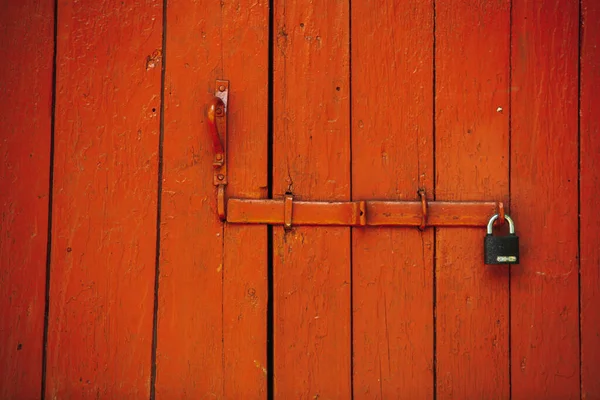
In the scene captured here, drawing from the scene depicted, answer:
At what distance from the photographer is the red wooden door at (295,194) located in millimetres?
1023

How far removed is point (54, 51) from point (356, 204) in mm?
719

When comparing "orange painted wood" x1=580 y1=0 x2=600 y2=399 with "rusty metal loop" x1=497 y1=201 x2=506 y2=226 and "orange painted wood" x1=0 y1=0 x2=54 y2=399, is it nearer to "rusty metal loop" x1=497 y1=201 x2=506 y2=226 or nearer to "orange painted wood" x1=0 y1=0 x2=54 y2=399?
"rusty metal loop" x1=497 y1=201 x2=506 y2=226

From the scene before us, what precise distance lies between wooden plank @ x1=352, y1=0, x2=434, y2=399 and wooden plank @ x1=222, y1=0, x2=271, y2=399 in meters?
0.20

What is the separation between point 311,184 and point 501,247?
0.41 meters

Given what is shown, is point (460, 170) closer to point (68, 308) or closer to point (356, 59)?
point (356, 59)

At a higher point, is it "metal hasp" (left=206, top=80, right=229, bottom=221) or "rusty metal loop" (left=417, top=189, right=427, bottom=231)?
"metal hasp" (left=206, top=80, right=229, bottom=221)

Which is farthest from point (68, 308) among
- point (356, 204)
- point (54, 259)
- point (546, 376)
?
point (546, 376)

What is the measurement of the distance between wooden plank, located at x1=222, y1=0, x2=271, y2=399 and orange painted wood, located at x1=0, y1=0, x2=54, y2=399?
0.39 meters

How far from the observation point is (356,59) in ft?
3.46

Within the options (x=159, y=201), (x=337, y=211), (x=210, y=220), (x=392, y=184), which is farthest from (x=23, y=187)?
(x=392, y=184)

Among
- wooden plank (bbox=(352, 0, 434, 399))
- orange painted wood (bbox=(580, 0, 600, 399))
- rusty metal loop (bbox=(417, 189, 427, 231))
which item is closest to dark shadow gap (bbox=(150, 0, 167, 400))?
wooden plank (bbox=(352, 0, 434, 399))

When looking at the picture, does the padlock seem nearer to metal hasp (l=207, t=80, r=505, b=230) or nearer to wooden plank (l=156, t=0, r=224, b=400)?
metal hasp (l=207, t=80, r=505, b=230)

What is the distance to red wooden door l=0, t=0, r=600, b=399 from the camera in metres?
1.02

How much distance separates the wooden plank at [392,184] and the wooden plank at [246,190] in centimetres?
20
